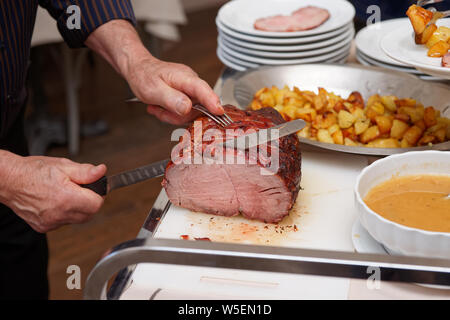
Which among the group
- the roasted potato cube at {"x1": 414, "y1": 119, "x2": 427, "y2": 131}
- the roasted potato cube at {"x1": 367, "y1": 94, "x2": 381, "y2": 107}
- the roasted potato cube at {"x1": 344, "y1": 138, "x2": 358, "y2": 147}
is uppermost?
the roasted potato cube at {"x1": 367, "y1": 94, "x2": 381, "y2": 107}

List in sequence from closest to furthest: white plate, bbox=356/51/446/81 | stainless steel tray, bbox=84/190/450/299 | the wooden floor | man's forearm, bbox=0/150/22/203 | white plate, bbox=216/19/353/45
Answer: stainless steel tray, bbox=84/190/450/299, man's forearm, bbox=0/150/22/203, white plate, bbox=356/51/446/81, white plate, bbox=216/19/353/45, the wooden floor

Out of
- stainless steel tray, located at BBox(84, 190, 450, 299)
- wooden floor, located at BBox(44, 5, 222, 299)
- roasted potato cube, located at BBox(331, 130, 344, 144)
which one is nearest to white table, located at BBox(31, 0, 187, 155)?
wooden floor, located at BBox(44, 5, 222, 299)

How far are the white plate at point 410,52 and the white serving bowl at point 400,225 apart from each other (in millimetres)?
183

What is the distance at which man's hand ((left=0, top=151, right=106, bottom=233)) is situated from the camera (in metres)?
1.05

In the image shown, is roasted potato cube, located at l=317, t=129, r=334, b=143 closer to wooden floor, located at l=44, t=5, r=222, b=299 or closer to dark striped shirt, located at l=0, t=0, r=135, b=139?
dark striped shirt, located at l=0, t=0, r=135, b=139

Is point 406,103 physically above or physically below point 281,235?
above

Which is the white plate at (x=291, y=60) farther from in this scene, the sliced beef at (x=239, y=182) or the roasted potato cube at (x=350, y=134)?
the sliced beef at (x=239, y=182)

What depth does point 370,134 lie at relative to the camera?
1.33 meters

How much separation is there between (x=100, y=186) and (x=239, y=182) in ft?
0.99

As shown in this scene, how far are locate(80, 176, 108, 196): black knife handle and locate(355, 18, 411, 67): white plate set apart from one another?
1.00 meters

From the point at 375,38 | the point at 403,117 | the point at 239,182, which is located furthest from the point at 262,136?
the point at 375,38

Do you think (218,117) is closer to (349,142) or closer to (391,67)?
(349,142)

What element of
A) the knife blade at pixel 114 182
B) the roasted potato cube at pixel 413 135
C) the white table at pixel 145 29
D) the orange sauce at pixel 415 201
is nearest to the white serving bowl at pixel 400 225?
the orange sauce at pixel 415 201

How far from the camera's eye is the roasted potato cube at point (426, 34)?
1.03 m
